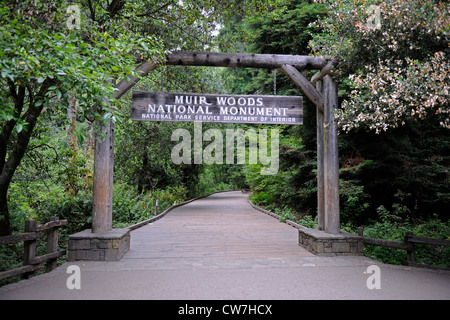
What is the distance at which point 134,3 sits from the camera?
844cm

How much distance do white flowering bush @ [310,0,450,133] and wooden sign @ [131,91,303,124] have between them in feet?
4.72

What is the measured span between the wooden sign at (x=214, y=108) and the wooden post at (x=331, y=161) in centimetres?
67

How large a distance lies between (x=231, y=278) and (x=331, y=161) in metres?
3.62

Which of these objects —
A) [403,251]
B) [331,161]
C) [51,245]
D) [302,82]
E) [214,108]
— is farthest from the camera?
[403,251]

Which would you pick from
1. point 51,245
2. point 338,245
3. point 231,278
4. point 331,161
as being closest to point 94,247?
point 51,245

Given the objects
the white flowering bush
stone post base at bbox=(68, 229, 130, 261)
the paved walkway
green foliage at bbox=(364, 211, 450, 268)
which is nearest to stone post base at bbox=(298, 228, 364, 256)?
the paved walkway

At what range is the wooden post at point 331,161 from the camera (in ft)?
23.5

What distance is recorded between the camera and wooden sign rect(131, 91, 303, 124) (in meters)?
7.00

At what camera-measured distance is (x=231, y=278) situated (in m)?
5.33

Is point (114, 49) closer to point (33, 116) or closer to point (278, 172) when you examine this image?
point (33, 116)

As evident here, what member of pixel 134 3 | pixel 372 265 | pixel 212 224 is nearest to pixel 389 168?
pixel 372 265

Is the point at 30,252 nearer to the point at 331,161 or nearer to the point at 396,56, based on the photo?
the point at 331,161

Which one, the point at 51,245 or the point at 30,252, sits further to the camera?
the point at 51,245
